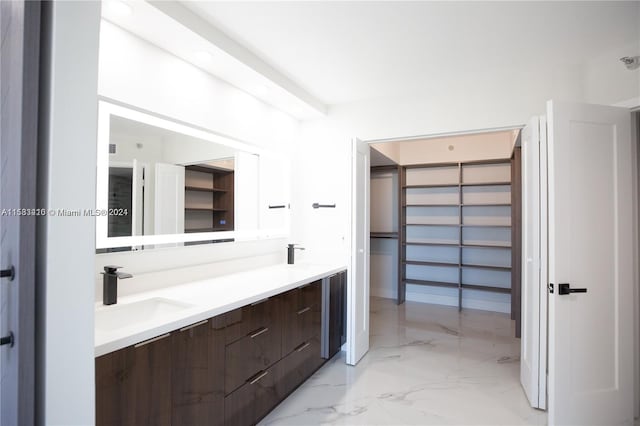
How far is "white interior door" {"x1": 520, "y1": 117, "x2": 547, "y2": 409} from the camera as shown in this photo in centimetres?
225

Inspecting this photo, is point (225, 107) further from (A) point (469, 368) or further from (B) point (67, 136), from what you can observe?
(A) point (469, 368)

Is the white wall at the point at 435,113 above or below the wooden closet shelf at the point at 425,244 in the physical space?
above

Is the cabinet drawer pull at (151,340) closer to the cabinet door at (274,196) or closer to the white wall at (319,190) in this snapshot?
the cabinet door at (274,196)

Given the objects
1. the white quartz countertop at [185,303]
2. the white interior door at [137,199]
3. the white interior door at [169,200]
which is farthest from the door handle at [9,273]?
the white interior door at [169,200]

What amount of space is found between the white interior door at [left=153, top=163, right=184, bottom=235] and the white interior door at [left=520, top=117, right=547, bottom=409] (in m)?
2.52

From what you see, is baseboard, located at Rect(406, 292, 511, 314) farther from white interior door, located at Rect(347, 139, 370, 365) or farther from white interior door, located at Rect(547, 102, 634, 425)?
white interior door, located at Rect(547, 102, 634, 425)

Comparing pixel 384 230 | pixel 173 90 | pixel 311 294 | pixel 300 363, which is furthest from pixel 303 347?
pixel 384 230

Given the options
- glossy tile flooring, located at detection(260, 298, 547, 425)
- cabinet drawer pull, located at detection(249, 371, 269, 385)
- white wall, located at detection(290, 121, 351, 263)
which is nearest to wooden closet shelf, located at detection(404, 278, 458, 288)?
glossy tile flooring, located at detection(260, 298, 547, 425)

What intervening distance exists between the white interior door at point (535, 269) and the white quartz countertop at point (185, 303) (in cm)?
159

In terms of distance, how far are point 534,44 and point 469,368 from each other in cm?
271

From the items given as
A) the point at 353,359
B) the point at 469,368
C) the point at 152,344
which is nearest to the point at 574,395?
the point at 469,368

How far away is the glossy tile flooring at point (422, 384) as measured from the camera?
2217 mm

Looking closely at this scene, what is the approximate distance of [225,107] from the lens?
262cm

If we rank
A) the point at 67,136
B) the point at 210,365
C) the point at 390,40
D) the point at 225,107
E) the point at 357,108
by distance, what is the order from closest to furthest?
the point at 67,136 < the point at 210,365 < the point at 390,40 < the point at 225,107 < the point at 357,108
